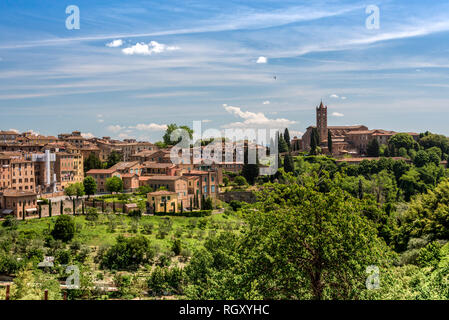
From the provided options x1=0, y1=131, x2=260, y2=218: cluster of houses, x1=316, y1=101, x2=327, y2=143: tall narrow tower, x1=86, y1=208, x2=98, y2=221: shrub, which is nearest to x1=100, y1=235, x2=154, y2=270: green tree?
x1=86, y1=208, x2=98, y2=221: shrub

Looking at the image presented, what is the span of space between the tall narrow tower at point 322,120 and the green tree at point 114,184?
135 ft

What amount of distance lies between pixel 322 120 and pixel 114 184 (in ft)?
142

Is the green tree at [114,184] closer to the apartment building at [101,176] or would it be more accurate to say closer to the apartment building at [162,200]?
the apartment building at [101,176]

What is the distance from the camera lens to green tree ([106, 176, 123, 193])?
4012 cm

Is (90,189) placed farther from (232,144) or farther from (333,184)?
(333,184)

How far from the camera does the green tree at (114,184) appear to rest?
40.1 metres

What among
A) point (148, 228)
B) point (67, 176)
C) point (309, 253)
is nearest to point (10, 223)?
point (148, 228)

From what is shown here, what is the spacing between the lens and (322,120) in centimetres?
7262

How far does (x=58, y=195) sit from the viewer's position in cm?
3981

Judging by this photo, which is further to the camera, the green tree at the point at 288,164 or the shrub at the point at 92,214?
the green tree at the point at 288,164

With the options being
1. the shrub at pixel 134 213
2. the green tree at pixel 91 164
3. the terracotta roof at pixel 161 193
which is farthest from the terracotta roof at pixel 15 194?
the green tree at pixel 91 164

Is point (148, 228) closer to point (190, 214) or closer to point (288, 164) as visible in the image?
point (190, 214)
